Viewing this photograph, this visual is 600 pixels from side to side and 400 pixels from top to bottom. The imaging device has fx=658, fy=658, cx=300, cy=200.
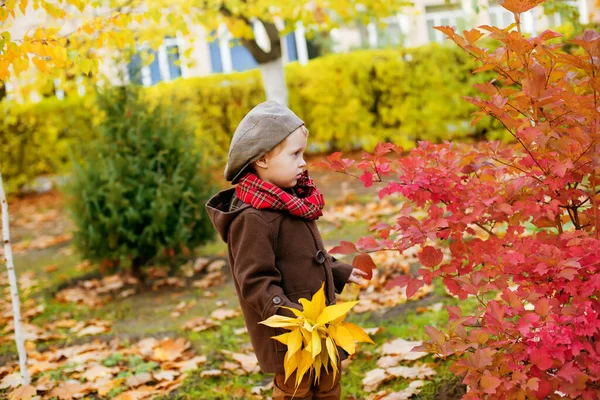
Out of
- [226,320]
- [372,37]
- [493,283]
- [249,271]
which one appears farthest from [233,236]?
[372,37]

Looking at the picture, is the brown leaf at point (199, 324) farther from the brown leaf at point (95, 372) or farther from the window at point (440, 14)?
the window at point (440, 14)

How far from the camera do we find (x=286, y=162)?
2.37 meters

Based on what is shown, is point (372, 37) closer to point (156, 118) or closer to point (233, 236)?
point (156, 118)

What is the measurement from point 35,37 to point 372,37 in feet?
52.7

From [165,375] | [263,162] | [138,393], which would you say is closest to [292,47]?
[165,375]

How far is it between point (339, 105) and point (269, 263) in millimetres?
9437

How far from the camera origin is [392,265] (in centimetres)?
502

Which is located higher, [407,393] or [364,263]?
[364,263]

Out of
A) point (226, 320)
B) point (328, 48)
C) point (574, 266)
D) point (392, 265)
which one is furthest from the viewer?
point (328, 48)

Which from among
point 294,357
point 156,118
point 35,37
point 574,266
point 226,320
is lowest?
point 226,320

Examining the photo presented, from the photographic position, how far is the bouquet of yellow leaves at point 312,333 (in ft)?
6.95

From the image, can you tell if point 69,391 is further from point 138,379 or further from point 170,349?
point 170,349

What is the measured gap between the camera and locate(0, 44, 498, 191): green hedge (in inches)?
438

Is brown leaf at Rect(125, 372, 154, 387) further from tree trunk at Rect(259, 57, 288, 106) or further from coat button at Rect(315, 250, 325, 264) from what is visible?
tree trunk at Rect(259, 57, 288, 106)
